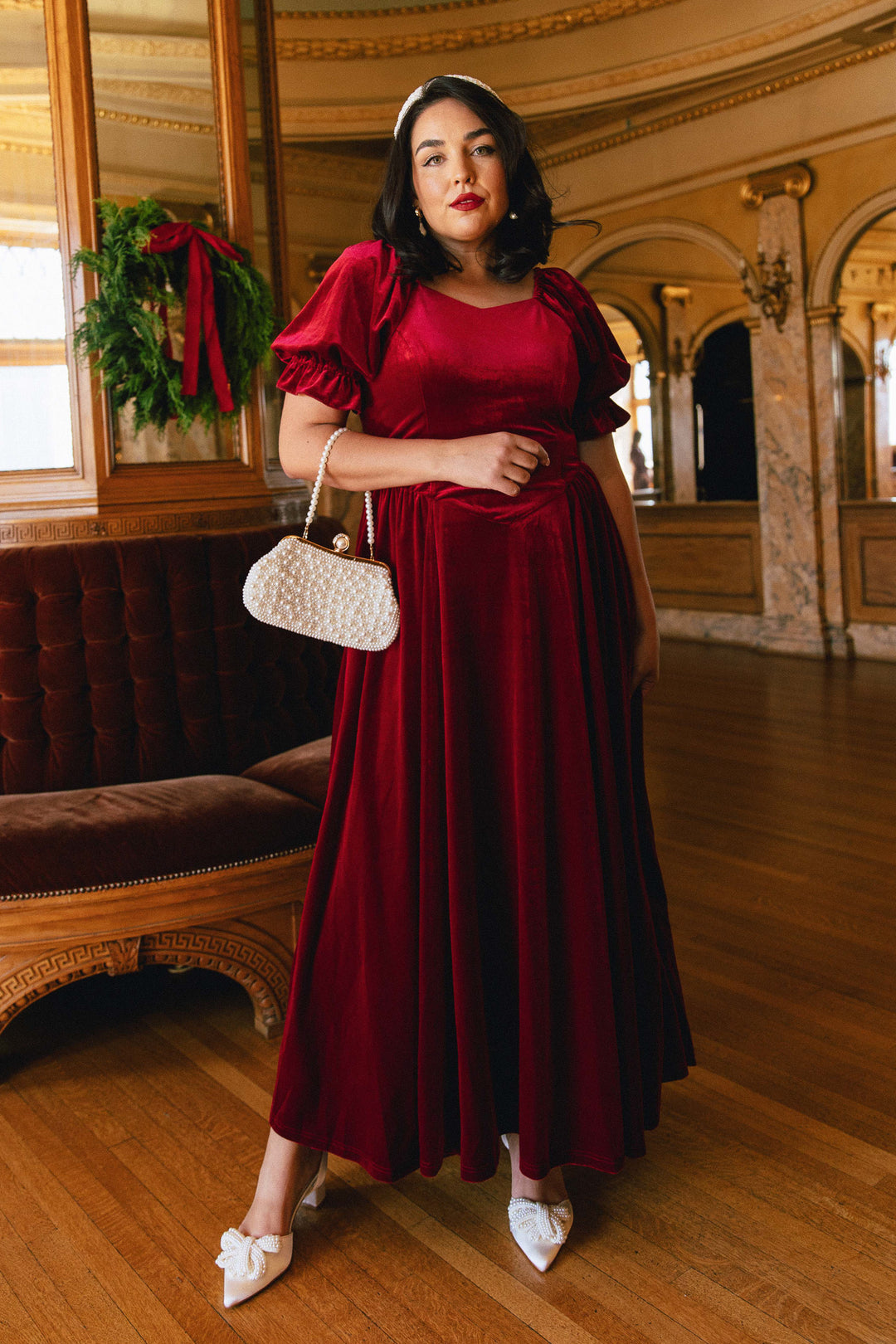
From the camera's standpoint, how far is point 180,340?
3.21 metres

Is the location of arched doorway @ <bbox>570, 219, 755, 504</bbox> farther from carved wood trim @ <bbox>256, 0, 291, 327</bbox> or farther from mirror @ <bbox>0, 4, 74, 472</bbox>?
mirror @ <bbox>0, 4, 74, 472</bbox>

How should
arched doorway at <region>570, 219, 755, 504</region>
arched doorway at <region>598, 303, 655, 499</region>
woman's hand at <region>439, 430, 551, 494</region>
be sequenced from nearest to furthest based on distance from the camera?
woman's hand at <region>439, 430, 551, 494</region> < arched doorway at <region>570, 219, 755, 504</region> < arched doorway at <region>598, 303, 655, 499</region>

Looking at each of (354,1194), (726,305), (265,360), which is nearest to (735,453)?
(726,305)

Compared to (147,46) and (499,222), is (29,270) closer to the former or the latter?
(147,46)

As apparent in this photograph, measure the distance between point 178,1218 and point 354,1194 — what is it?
0.29 metres

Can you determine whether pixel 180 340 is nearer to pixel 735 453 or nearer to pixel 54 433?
pixel 54 433

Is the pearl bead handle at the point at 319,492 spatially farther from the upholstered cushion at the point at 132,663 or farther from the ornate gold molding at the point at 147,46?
the ornate gold molding at the point at 147,46

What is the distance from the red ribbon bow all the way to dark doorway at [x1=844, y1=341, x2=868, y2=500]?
30.8 ft

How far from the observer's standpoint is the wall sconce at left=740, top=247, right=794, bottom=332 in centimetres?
766

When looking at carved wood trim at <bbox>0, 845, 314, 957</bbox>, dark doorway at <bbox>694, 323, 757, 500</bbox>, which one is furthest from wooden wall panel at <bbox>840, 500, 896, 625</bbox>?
carved wood trim at <bbox>0, 845, 314, 957</bbox>

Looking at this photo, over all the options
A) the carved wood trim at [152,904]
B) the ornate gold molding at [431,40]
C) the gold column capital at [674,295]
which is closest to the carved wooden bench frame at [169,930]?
the carved wood trim at [152,904]

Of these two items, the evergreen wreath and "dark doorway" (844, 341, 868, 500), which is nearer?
the evergreen wreath

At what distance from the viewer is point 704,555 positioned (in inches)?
342

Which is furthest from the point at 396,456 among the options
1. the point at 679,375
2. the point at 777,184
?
the point at 679,375
